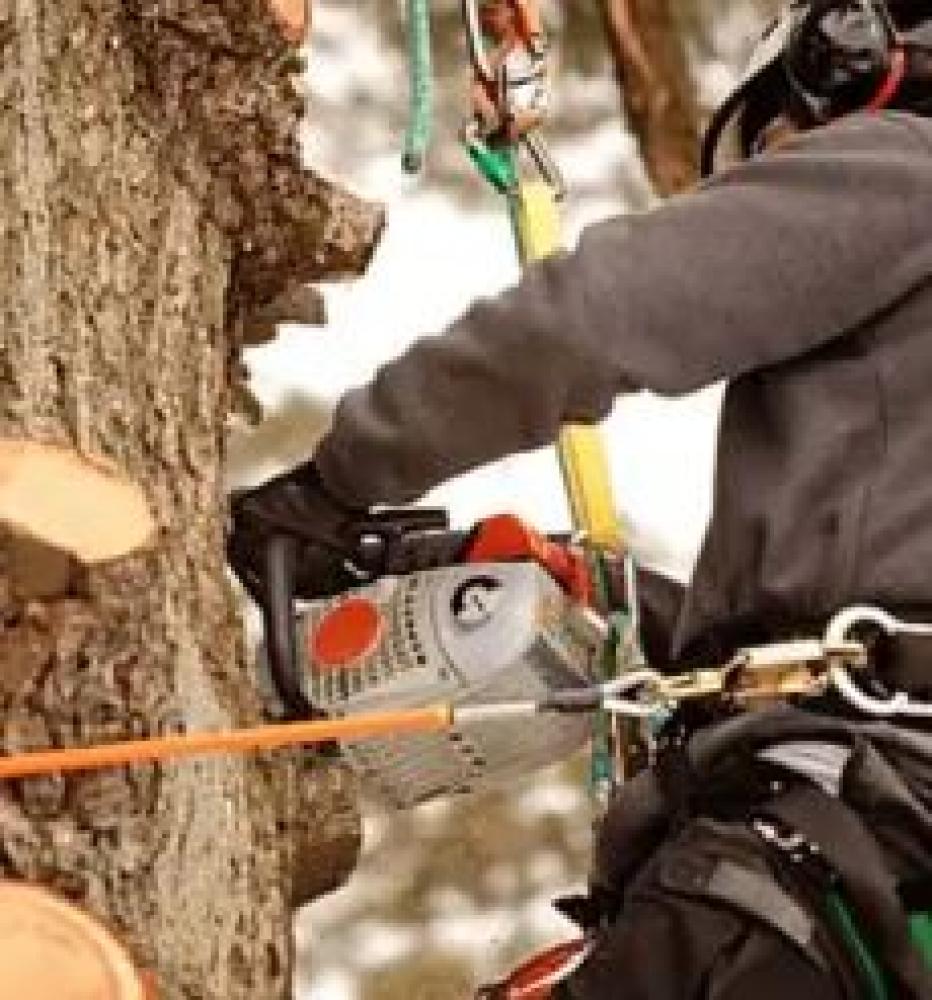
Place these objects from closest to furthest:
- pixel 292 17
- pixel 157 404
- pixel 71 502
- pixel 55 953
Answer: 1. pixel 55 953
2. pixel 71 502
3. pixel 157 404
4. pixel 292 17

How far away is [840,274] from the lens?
6.06 feet

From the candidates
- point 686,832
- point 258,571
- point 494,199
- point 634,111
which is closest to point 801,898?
point 686,832

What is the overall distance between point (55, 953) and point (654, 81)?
3.84m

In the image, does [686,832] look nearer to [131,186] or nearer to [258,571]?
[258,571]

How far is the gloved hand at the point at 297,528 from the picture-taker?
210 cm

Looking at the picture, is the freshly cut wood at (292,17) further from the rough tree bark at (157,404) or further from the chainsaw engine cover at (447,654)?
the chainsaw engine cover at (447,654)

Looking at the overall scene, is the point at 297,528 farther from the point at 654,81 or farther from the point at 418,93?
the point at 654,81

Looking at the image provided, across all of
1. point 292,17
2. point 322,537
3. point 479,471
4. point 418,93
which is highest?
point 292,17

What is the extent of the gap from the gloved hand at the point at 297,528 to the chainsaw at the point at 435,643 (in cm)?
1

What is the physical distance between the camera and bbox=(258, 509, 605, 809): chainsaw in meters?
2.11

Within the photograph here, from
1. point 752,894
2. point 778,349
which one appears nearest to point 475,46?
point 778,349

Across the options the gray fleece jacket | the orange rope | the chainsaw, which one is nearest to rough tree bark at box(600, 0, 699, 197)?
the chainsaw

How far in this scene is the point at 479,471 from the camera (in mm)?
5129

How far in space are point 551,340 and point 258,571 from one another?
391 mm
